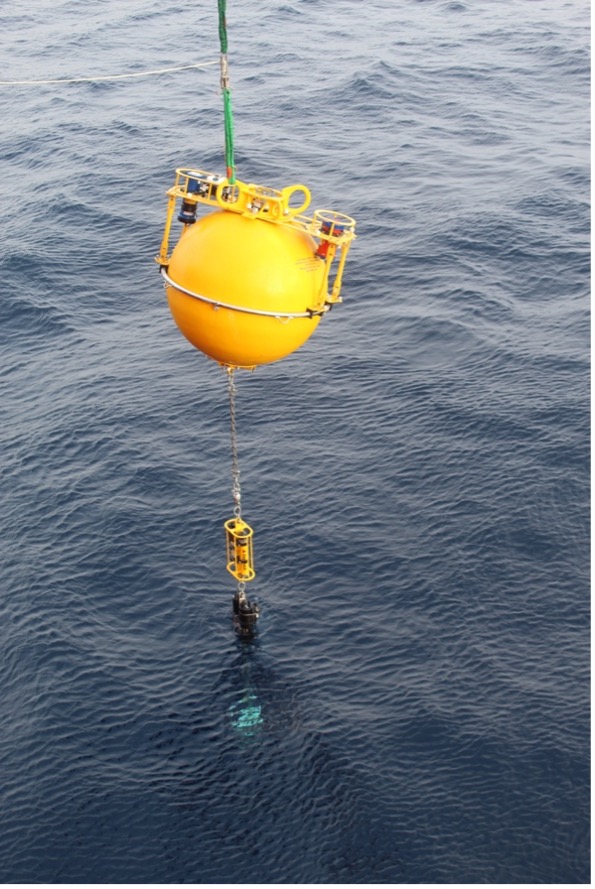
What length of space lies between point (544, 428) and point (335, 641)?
18.4 m

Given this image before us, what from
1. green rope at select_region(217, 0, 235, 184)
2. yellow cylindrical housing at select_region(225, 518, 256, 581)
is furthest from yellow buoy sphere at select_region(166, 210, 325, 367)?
yellow cylindrical housing at select_region(225, 518, 256, 581)

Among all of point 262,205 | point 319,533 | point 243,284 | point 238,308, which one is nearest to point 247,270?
point 243,284

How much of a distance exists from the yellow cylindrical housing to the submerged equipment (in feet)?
31.1

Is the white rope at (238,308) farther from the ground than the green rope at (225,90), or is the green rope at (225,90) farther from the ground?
the green rope at (225,90)

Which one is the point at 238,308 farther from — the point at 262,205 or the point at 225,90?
the point at 225,90

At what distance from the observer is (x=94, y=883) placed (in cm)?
3709

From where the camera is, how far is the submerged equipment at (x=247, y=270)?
97.6 ft

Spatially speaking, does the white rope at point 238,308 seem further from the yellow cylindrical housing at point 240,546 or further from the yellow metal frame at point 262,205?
the yellow cylindrical housing at point 240,546

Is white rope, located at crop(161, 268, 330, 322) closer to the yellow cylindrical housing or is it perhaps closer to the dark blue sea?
the yellow cylindrical housing

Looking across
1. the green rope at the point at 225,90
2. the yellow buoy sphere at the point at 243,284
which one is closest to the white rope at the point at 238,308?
the yellow buoy sphere at the point at 243,284

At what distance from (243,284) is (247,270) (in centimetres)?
40

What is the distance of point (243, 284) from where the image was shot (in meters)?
29.6

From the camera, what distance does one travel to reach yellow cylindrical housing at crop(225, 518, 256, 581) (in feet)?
129

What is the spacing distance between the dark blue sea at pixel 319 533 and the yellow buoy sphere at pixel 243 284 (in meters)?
18.0
